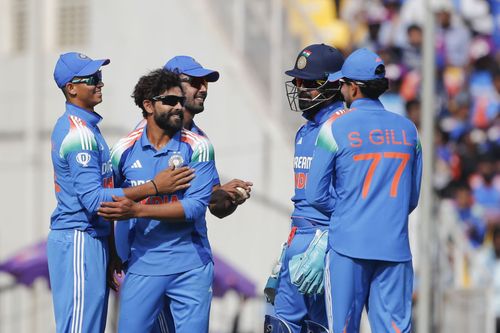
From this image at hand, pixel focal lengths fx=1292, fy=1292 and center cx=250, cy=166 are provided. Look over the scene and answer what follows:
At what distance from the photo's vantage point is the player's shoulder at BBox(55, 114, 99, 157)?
8648 millimetres

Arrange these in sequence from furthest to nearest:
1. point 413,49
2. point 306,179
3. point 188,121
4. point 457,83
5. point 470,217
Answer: point 457,83 → point 413,49 → point 470,217 → point 188,121 → point 306,179

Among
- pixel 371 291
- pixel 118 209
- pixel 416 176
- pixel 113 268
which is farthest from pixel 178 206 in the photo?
pixel 416 176

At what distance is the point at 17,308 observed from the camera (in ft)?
70.6

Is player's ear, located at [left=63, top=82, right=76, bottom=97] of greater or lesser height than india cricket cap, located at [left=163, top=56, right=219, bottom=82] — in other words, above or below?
below

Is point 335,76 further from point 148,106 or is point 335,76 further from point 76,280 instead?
point 76,280

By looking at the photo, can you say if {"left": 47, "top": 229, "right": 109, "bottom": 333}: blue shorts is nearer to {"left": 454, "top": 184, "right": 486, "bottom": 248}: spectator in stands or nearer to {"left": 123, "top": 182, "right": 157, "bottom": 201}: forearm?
{"left": 123, "top": 182, "right": 157, "bottom": 201}: forearm

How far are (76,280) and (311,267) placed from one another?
5.25 feet

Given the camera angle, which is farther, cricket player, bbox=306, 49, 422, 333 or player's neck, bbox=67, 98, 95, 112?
player's neck, bbox=67, 98, 95, 112

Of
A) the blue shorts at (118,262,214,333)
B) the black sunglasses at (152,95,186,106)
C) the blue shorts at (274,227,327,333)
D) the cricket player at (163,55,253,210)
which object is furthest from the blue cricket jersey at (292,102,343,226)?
the black sunglasses at (152,95,186,106)

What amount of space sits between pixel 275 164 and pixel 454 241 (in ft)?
9.33

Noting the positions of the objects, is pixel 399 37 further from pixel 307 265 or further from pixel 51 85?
pixel 307 265

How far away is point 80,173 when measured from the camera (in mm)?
8578

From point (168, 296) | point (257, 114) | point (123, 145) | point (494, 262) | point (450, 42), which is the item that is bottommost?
point (494, 262)

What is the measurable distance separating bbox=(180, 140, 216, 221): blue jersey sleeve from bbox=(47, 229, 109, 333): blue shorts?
2.38 ft
